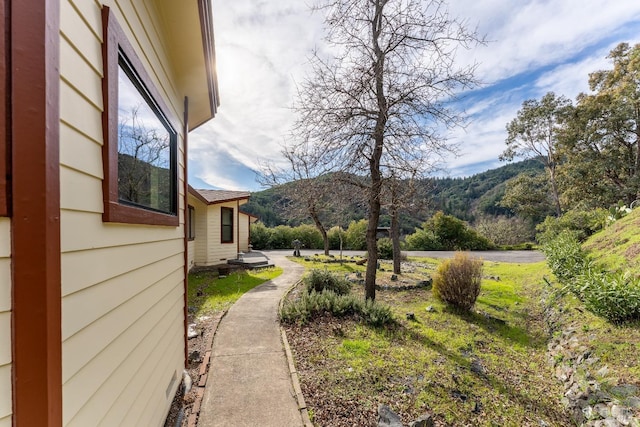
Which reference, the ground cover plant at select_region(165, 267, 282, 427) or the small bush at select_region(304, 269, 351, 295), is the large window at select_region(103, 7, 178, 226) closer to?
the ground cover plant at select_region(165, 267, 282, 427)

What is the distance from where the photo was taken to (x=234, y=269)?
11.6 metres

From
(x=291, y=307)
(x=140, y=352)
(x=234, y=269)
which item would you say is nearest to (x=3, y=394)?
(x=140, y=352)

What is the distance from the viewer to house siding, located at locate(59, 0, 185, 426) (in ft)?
4.07

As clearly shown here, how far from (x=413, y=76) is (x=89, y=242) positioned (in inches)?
241

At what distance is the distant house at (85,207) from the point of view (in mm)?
946

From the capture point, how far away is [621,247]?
6652mm

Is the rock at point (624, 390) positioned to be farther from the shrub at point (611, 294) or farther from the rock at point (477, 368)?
the shrub at point (611, 294)

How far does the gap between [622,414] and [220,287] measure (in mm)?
8429

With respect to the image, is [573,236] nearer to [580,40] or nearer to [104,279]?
[580,40]

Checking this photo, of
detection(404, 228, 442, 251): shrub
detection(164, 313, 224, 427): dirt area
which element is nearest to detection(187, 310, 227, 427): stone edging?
detection(164, 313, 224, 427): dirt area

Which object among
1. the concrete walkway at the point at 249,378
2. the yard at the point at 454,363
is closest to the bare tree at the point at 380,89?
the yard at the point at 454,363

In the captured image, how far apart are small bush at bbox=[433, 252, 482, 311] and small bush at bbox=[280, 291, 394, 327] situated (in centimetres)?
182

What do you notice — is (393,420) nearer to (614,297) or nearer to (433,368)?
(433,368)

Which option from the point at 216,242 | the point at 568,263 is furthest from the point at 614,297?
the point at 216,242
